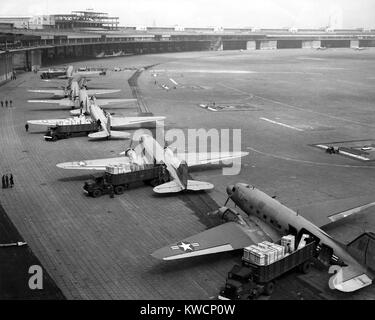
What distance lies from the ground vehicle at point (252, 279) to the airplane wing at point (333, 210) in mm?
6793

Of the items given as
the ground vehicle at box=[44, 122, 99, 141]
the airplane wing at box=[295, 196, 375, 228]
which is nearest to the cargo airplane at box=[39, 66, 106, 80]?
the ground vehicle at box=[44, 122, 99, 141]

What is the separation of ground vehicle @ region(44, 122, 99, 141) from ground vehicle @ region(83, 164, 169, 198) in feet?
75.3

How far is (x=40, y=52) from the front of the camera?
173 meters

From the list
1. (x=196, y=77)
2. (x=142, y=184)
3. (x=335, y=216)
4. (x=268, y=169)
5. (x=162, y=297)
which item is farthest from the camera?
(x=196, y=77)

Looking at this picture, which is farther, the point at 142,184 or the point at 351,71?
the point at 351,71

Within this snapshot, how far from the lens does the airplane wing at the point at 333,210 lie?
1318 inches

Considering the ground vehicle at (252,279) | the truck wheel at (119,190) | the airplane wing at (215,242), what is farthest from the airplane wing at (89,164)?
the ground vehicle at (252,279)

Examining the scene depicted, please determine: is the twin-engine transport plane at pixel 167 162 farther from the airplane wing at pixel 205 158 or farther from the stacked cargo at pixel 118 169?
the stacked cargo at pixel 118 169

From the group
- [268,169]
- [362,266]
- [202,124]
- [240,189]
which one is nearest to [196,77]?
[202,124]

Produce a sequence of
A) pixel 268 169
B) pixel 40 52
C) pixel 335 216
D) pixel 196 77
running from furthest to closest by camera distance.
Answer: pixel 40 52 → pixel 196 77 → pixel 268 169 → pixel 335 216

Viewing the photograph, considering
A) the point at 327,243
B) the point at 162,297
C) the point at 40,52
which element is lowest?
the point at 162,297

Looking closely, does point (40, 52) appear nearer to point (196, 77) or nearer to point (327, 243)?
point (196, 77)

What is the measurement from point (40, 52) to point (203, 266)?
159 metres
